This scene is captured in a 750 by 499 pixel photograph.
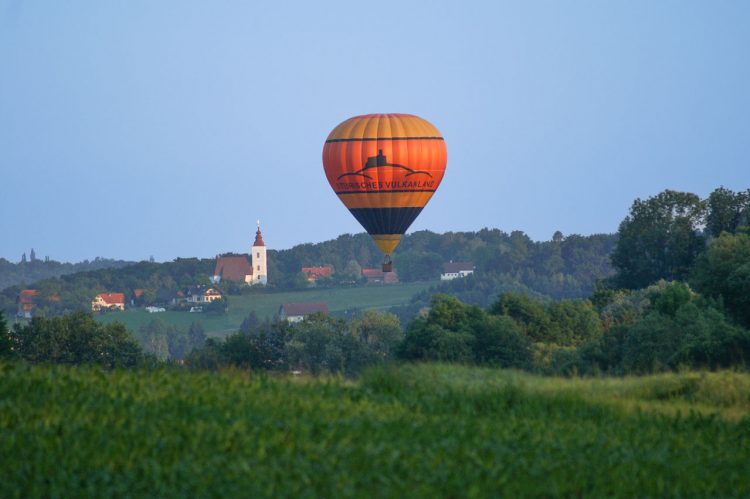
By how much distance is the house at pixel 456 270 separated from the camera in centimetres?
18938

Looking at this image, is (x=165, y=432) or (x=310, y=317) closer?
(x=165, y=432)

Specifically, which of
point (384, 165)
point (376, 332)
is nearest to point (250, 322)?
point (376, 332)

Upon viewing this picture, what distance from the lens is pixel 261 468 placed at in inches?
480

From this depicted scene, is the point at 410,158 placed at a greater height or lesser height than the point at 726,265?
greater

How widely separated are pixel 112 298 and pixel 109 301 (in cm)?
167

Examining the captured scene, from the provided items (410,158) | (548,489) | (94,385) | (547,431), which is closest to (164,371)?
(94,385)

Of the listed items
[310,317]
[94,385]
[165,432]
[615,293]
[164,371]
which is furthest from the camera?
[310,317]

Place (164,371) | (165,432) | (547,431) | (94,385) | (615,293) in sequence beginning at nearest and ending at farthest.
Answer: (165,432) < (547,431) < (94,385) < (164,371) < (615,293)

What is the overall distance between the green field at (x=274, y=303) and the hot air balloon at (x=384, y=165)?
311 ft

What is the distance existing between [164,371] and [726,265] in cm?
3737

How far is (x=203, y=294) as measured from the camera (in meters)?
183

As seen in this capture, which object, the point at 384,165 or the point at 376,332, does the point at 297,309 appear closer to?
the point at 376,332

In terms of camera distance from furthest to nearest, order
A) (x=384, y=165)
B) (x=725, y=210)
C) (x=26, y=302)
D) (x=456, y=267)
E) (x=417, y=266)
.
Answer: (x=456, y=267)
(x=417, y=266)
(x=26, y=302)
(x=725, y=210)
(x=384, y=165)

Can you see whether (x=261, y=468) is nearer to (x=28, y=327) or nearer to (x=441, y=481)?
(x=441, y=481)
